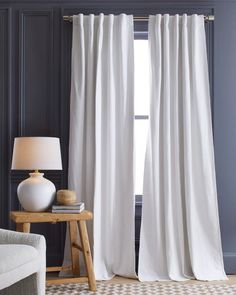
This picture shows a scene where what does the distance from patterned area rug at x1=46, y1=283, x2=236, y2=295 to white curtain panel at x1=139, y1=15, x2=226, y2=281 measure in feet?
0.61

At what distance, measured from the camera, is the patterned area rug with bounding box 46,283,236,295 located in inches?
132

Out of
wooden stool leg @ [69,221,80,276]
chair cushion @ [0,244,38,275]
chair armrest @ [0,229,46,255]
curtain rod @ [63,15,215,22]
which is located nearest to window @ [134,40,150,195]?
curtain rod @ [63,15,215,22]

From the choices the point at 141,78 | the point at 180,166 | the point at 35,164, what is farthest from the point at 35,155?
the point at 141,78

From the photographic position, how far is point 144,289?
344 cm

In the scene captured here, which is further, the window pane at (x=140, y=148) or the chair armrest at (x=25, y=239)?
the window pane at (x=140, y=148)

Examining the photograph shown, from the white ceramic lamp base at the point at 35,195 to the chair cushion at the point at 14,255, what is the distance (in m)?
0.77

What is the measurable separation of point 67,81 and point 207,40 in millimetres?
1196

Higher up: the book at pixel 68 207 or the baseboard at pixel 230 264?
the book at pixel 68 207

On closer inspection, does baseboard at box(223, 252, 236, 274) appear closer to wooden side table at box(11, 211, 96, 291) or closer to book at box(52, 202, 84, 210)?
wooden side table at box(11, 211, 96, 291)

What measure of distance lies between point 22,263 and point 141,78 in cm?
215

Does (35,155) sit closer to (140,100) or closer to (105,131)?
(105,131)

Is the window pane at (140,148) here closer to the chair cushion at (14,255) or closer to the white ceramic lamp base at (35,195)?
the white ceramic lamp base at (35,195)

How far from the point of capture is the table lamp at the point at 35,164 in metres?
3.42

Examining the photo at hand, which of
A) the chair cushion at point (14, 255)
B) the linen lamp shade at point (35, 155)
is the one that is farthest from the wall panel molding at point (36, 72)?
the chair cushion at point (14, 255)
